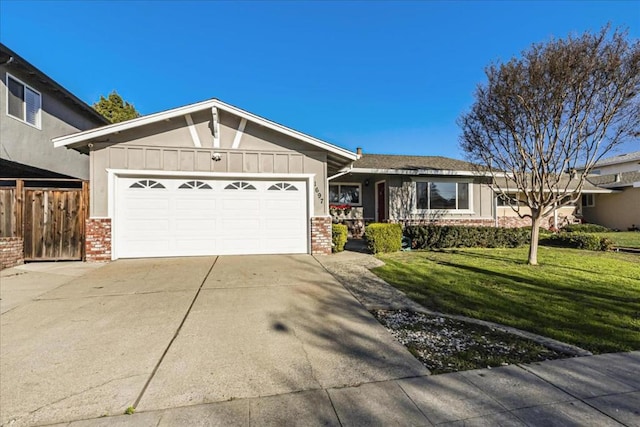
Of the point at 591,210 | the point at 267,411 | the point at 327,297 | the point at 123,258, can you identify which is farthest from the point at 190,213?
the point at 591,210

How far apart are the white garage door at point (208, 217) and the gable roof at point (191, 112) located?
52.2 inches

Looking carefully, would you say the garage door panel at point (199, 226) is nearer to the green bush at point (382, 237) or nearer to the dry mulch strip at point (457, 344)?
the green bush at point (382, 237)

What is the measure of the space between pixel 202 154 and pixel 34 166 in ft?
19.9

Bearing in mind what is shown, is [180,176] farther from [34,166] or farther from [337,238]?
[34,166]

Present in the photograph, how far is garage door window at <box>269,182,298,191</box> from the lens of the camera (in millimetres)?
9656

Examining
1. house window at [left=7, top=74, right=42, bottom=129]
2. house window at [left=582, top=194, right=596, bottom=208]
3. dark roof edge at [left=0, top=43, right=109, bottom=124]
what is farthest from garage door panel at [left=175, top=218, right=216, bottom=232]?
house window at [left=582, top=194, right=596, bottom=208]

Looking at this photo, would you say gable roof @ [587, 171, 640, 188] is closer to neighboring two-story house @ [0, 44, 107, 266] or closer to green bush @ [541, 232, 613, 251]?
green bush @ [541, 232, 613, 251]

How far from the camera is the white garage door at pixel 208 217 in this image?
8859mm

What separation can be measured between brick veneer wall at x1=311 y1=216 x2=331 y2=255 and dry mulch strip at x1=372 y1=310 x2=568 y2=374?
5.09 m

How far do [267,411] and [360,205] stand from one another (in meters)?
12.9

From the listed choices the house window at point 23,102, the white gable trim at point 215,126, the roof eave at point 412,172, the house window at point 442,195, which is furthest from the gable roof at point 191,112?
the house window at point 442,195

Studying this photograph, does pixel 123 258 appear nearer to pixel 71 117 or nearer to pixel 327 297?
pixel 327 297

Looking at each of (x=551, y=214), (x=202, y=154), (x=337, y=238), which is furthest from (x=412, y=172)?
(x=551, y=214)

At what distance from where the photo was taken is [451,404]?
2.51 meters
